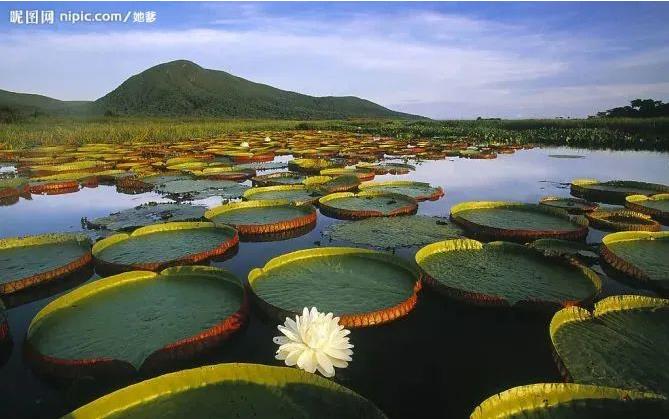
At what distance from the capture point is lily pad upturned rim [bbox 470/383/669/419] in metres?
1.61

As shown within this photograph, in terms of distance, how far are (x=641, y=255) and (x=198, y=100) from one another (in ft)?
268

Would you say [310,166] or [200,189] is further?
[310,166]

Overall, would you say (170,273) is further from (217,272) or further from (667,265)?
(667,265)

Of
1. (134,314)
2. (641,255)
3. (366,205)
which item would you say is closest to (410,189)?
(366,205)

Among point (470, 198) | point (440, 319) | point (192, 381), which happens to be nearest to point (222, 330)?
point (192, 381)

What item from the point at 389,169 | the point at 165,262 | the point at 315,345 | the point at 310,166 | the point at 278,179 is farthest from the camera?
the point at 310,166

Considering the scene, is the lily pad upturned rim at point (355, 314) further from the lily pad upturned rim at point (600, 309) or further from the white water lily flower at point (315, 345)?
the lily pad upturned rim at point (600, 309)

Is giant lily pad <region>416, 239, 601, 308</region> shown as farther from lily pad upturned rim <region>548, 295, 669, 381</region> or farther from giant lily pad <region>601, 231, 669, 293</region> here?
giant lily pad <region>601, 231, 669, 293</region>

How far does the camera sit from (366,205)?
5969 millimetres

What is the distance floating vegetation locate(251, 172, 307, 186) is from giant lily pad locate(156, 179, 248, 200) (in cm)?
52

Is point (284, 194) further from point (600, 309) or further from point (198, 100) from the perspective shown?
point (198, 100)

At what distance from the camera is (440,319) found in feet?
9.29

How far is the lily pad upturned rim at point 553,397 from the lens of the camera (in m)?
1.61

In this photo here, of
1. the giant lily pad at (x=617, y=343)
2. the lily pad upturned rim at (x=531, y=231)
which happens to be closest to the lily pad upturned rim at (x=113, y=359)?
the giant lily pad at (x=617, y=343)
